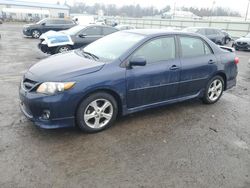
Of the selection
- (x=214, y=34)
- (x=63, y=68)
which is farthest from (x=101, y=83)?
(x=214, y=34)

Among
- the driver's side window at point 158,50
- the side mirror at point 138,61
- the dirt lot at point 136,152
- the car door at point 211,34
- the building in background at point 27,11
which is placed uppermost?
the building in background at point 27,11

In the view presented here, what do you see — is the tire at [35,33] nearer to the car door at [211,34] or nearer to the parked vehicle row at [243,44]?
the car door at [211,34]

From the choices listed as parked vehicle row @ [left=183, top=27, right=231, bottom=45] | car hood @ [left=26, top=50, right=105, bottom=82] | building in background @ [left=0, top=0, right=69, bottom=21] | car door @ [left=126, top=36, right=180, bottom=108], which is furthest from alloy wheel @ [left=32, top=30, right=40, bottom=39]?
building in background @ [left=0, top=0, right=69, bottom=21]

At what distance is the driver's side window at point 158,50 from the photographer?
435 cm

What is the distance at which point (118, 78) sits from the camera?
3.99 m

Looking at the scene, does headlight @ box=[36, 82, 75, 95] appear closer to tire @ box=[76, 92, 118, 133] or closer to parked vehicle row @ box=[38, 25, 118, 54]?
tire @ box=[76, 92, 118, 133]

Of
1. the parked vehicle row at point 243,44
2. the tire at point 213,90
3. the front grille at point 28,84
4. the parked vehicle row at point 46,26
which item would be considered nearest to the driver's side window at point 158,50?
the tire at point 213,90

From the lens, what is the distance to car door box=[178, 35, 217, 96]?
15.9ft

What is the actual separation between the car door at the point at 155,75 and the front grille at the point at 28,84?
146cm

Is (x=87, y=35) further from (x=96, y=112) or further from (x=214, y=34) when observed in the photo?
(x=214, y=34)

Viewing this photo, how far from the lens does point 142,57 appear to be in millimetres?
4117

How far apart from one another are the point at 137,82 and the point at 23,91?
1.82m

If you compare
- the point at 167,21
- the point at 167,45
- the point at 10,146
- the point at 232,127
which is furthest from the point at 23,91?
the point at 167,21

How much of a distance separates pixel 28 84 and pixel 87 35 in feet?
25.7
